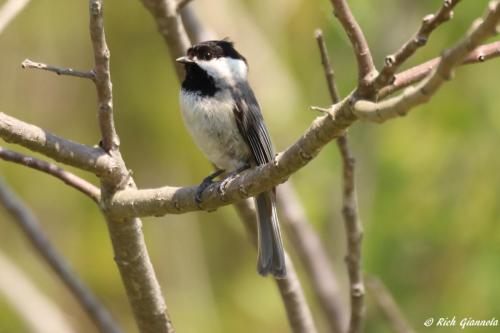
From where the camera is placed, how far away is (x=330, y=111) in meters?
2.00

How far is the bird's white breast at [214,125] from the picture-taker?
3453 millimetres

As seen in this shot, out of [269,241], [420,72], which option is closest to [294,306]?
[269,241]

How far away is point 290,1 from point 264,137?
5.78ft

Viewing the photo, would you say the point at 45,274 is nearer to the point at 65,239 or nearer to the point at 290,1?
the point at 65,239

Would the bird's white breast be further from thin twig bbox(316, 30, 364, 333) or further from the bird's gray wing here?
thin twig bbox(316, 30, 364, 333)

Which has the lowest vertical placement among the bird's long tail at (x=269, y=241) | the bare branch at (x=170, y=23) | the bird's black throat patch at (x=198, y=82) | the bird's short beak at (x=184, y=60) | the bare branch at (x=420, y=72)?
the bird's long tail at (x=269, y=241)

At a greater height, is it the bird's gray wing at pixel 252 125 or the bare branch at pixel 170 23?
the bare branch at pixel 170 23

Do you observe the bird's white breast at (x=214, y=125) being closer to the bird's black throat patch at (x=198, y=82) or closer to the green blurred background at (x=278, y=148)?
the bird's black throat patch at (x=198, y=82)

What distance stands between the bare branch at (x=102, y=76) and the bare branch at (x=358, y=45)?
27.6 inches

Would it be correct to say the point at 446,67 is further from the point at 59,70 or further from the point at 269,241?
the point at 269,241

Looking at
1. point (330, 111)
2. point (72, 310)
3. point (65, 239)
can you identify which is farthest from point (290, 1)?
point (330, 111)

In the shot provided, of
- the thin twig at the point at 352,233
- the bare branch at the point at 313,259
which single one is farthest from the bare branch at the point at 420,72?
the bare branch at the point at 313,259

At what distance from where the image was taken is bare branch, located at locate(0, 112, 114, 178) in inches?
92.2

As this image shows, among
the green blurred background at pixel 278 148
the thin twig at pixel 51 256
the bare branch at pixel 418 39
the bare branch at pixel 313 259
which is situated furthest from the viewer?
the green blurred background at pixel 278 148
